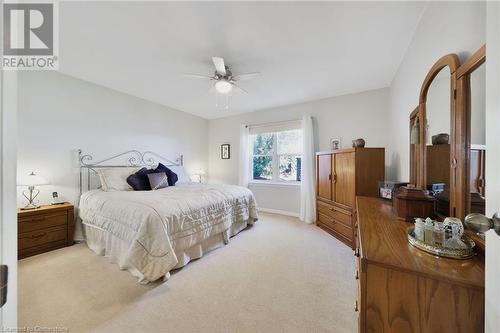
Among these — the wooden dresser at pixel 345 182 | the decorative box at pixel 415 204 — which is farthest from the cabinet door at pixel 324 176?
the decorative box at pixel 415 204

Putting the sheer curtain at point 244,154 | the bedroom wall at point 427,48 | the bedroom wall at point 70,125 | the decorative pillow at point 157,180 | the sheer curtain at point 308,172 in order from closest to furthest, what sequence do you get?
1. the bedroom wall at point 427,48
2. the bedroom wall at point 70,125
3. the decorative pillow at point 157,180
4. the sheer curtain at point 308,172
5. the sheer curtain at point 244,154

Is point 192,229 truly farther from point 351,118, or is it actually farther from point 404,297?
point 351,118

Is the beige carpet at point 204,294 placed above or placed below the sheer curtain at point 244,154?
below

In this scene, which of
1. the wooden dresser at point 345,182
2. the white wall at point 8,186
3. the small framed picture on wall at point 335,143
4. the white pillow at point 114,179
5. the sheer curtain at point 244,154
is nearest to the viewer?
the white wall at point 8,186

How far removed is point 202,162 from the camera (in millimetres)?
5469

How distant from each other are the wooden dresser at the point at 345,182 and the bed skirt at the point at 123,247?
175 centimetres

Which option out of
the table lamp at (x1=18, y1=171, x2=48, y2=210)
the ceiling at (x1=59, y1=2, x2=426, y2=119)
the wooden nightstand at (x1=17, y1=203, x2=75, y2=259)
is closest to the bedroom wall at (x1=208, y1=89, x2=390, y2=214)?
the ceiling at (x1=59, y1=2, x2=426, y2=119)

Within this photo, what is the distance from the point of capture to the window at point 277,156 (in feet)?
14.5

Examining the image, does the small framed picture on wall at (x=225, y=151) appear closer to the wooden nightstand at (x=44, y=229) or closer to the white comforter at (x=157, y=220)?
the white comforter at (x=157, y=220)

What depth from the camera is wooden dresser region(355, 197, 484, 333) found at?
675mm

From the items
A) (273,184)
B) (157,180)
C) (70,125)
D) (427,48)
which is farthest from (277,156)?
(70,125)

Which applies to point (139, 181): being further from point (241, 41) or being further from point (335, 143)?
point (335, 143)

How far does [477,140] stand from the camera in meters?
0.92

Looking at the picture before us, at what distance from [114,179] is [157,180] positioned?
65 cm
